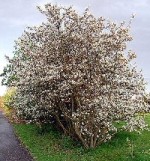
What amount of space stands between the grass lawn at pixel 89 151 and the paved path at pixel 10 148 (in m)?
0.58

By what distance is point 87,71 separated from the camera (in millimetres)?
25922

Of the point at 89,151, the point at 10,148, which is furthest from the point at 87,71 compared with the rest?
the point at 10,148

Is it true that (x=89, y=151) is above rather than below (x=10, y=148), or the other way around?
below

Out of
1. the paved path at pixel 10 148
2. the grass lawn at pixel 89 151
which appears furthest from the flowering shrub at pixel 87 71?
the paved path at pixel 10 148

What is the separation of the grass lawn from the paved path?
58cm

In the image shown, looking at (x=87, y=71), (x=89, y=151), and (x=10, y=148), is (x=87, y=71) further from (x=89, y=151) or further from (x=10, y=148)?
(x=10, y=148)

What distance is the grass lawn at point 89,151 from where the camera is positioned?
79.7ft

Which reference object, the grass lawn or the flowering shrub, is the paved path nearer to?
the grass lawn

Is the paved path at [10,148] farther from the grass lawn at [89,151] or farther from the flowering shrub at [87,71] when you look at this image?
the flowering shrub at [87,71]

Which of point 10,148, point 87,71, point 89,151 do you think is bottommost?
point 89,151

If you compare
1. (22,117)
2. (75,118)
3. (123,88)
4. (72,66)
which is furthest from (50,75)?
Result: (22,117)

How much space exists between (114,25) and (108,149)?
26.4 ft

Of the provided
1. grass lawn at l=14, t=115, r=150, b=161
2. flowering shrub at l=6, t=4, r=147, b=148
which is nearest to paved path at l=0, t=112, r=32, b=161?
grass lawn at l=14, t=115, r=150, b=161

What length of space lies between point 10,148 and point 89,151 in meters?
6.78
